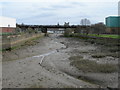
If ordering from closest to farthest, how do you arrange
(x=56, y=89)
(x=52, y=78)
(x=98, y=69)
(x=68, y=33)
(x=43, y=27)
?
(x=56, y=89) < (x=52, y=78) < (x=98, y=69) < (x=68, y=33) < (x=43, y=27)

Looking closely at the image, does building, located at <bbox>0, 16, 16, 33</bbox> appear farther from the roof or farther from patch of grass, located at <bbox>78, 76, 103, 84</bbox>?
patch of grass, located at <bbox>78, 76, 103, 84</bbox>

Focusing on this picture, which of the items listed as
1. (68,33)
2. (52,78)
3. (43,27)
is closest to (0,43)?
(52,78)

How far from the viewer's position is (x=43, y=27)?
107500mm

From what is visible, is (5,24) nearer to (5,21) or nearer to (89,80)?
(5,21)

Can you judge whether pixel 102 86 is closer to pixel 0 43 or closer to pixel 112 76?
pixel 112 76

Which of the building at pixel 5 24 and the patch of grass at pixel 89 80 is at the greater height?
the building at pixel 5 24

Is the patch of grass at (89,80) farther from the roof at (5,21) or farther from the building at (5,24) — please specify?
the roof at (5,21)

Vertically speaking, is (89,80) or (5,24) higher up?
(5,24)

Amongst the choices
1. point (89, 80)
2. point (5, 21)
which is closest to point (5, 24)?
point (5, 21)

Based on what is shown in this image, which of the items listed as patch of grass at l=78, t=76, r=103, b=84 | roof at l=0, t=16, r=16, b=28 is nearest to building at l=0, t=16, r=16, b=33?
roof at l=0, t=16, r=16, b=28

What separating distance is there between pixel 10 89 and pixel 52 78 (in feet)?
9.59

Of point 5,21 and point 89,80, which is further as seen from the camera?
point 5,21

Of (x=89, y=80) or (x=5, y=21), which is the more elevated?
(x=5, y=21)

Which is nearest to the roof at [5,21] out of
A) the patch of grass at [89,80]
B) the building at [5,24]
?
the building at [5,24]
